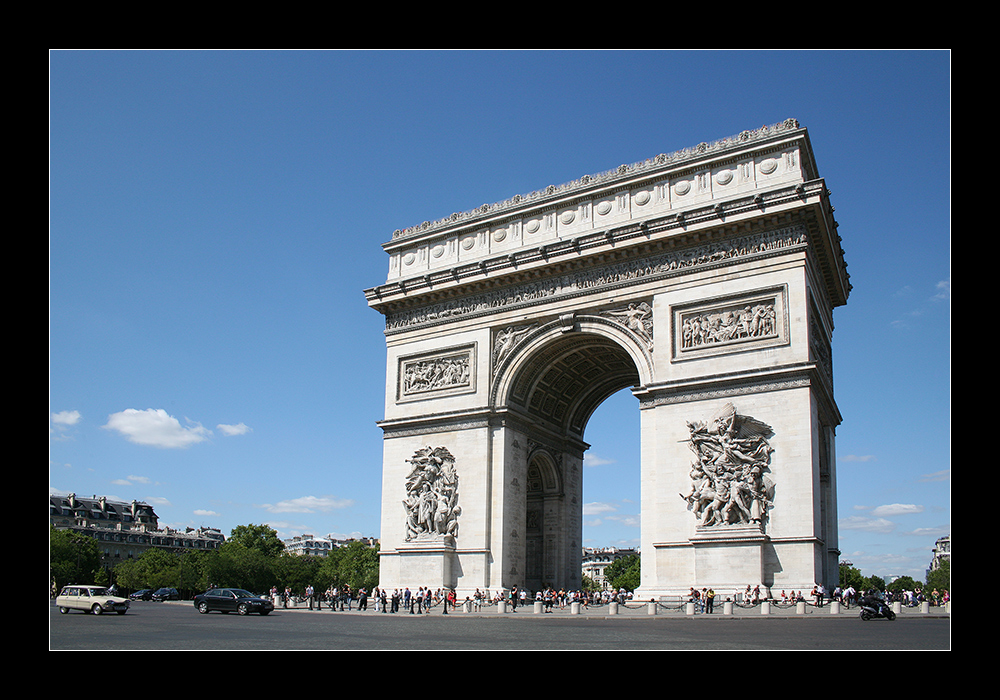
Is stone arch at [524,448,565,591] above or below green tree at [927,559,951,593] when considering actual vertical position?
above

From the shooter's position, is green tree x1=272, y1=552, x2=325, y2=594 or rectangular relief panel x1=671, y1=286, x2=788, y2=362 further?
green tree x1=272, y1=552, x2=325, y2=594

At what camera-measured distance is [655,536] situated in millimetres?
27875

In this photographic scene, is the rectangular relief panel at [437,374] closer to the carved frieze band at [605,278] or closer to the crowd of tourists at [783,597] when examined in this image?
the carved frieze band at [605,278]

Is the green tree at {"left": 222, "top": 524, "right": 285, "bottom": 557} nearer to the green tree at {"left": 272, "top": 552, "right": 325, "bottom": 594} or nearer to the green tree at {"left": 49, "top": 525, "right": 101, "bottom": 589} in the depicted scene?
the green tree at {"left": 272, "top": 552, "right": 325, "bottom": 594}

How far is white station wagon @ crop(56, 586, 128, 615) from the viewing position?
88.5 feet

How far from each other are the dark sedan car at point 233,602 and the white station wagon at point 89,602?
8.36ft

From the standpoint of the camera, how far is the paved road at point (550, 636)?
13.4 m

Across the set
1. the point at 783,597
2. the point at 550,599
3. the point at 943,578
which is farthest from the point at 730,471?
the point at 943,578

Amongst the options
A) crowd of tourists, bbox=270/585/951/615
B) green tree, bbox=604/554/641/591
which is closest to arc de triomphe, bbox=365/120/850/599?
crowd of tourists, bbox=270/585/951/615

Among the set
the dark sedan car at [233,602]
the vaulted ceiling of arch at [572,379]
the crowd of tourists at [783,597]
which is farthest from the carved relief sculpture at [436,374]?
the crowd of tourists at [783,597]

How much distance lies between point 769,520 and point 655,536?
12.3 ft

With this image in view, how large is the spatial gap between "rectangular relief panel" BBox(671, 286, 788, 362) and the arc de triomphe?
5 centimetres
